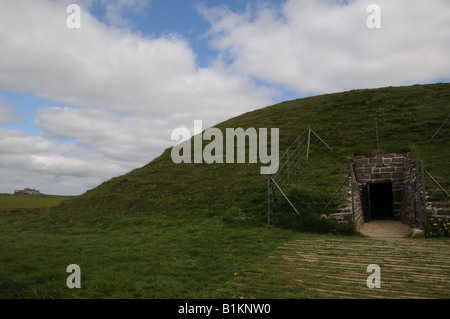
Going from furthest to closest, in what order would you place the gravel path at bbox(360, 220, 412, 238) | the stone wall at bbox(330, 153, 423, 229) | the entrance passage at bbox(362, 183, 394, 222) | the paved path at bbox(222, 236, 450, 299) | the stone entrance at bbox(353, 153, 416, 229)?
the entrance passage at bbox(362, 183, 394, 222) < the stone entrance at bbox(353, 153, 416, 229) < the stone wall at bbox(330, 153, 423, 229) < the gravel path at bbox(360, 220, 412, 238) < the paved path at bbox(222, 236, 450, 299)

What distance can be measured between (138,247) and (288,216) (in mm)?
6640

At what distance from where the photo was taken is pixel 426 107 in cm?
2670

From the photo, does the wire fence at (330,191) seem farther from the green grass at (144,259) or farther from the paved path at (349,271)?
the paved path at (349,271)

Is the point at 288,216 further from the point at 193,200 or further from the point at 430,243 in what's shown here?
the point at 193,200

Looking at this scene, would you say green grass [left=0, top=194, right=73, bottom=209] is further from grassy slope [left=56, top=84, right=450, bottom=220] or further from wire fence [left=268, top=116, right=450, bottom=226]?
wire fence [left=268, top=116, right=450, bottom=226]

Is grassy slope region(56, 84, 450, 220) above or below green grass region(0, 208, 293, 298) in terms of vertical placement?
above

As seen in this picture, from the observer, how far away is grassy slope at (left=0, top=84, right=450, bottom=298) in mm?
7695

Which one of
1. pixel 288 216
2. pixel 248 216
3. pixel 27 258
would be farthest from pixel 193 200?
pixel 27 258

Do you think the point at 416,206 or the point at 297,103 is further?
the point at 297,103

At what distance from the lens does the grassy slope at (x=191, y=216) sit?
303 inches

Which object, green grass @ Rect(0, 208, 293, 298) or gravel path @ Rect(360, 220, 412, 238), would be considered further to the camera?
gravel path @ Rect(360, 220, 412, 238)

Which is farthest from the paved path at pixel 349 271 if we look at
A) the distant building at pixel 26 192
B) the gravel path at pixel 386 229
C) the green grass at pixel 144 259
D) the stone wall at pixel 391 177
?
the distant building at pixel 26 192

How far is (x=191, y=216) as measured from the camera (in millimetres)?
16859

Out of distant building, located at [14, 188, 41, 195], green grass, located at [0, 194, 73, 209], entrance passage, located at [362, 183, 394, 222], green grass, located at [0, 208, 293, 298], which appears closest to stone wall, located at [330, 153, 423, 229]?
entrance passage, located at [362, 183, 394, 222]
